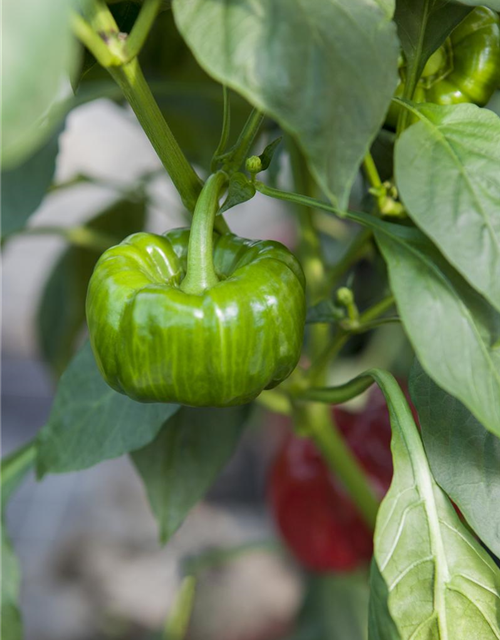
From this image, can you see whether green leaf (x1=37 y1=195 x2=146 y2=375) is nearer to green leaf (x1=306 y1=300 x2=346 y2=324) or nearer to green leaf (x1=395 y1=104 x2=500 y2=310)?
green leaf (x1=306 y1=300 x2=346 y2=324)

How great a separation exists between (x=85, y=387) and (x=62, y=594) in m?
0.82

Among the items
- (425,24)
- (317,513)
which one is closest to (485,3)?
(425,24)

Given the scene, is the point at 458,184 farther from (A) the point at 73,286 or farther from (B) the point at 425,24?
(A) the point at 73,286

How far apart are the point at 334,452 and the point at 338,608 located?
0.41 metres

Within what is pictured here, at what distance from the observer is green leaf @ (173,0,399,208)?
26cm

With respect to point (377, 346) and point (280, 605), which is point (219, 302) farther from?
point (280, 605)

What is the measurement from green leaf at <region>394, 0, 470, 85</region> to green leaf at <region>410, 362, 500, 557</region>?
0.48 ft

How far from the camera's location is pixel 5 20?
0.22 meters

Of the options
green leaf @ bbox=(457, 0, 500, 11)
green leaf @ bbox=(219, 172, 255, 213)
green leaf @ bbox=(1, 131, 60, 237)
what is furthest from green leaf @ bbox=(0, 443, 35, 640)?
green leaf @ bbox=(457, 0, 500, 11)

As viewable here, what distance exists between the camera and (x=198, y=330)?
0.31 m

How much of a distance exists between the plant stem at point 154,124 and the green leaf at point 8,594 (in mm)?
271

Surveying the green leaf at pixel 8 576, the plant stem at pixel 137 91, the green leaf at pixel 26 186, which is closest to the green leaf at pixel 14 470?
the green leaf at pixel 8 576

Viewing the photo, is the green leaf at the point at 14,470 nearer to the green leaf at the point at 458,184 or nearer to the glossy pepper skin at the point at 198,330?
the glossy pepper skin at the point at 198,330

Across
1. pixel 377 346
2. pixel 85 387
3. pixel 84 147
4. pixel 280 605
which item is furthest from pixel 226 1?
pixel 84 147
